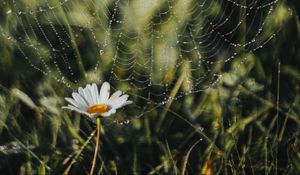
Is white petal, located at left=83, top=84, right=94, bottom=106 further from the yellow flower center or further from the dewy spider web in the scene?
the dewy spider web

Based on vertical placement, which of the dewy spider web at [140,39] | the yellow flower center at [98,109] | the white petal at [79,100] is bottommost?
the yellow flower center at [98,109]

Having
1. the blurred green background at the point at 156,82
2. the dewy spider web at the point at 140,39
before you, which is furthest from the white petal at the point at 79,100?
the dewy spider web at the point at 140,39

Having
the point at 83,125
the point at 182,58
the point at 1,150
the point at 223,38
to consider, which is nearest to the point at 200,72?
the point at 182,58

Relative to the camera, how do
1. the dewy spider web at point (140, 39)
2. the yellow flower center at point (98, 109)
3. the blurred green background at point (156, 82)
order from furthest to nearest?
the dewy spider web at point (140, 39) < the blurred green background at point (156, 82) < the yellow flower center at point (98, 109)

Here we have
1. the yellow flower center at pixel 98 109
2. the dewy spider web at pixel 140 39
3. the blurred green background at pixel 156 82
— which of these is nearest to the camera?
the yellow flower center at pixel 98 109

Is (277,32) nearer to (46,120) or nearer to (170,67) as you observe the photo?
(170,67)

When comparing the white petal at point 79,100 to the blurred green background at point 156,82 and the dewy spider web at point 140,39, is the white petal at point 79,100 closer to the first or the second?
the blurred green background at point 156,82
